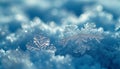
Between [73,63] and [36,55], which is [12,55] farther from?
[73,63]

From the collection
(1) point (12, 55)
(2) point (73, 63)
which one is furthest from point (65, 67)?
(1) point (12, 55)

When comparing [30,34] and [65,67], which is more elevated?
[30,34]

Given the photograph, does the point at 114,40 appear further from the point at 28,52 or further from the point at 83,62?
the point at 28,52

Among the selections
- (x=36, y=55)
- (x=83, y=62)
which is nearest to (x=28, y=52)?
(x=36, y=55)

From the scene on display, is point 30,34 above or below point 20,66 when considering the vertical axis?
above

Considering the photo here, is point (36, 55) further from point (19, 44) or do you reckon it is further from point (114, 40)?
point (114, 40)

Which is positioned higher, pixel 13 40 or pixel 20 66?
pixel 13 40

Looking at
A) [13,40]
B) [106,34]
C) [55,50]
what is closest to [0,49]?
[13,40]
